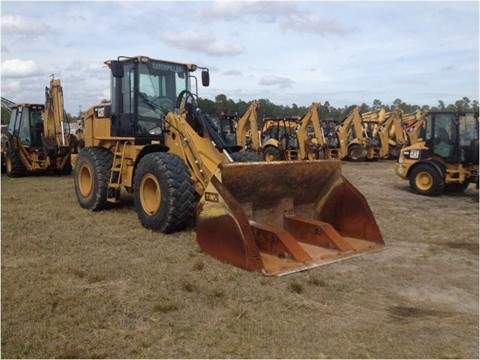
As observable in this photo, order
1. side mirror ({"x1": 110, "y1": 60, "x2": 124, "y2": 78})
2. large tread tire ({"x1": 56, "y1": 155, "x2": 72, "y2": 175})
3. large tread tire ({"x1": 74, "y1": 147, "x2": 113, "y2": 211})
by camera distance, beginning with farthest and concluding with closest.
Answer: large tread tire ({"x1": 56, "y1": 155, "x2": 72, "y2": 175}), large tread tire ({"x1": 74, "y1": 147, "x2": 113, "y2": 211}), side mirror ({"x1": 110, "y1": 60, "x2": 124, "y2": 78})

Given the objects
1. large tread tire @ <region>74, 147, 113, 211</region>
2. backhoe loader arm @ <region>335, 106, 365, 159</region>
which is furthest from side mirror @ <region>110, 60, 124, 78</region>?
backhoe loader arm @ <region>335, 106, 365, 159</region>

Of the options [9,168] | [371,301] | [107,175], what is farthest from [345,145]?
[371,301]

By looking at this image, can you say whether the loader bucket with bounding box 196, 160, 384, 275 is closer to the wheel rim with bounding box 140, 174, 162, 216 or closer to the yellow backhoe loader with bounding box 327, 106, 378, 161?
the wheel rim with bounding box 140, 174, 162, 216

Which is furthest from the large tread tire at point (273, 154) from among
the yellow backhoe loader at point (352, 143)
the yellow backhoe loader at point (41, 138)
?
the yellow backhoe loader at point (41, 138)

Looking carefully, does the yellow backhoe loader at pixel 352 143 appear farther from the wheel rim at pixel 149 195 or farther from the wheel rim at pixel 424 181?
the wheel rim at pixel 149 195

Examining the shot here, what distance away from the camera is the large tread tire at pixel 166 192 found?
643cm

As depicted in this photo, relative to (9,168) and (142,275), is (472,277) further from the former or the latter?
(9,168)

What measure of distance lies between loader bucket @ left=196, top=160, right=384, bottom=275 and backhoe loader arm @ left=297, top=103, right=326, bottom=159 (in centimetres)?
1254

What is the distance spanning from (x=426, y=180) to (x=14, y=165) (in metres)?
11.6

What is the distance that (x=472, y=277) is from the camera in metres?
5.32

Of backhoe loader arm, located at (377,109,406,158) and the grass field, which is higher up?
backhoe loader arm, located at (377,109,406,158)

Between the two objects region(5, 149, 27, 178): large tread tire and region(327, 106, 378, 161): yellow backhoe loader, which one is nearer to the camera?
region(5, 149, 27, 178): large tread tire

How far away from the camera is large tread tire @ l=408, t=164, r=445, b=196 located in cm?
1120

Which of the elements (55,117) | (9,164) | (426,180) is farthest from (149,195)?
(9,164)
